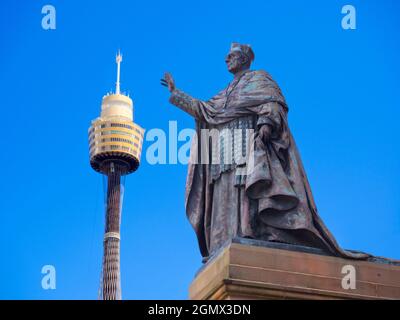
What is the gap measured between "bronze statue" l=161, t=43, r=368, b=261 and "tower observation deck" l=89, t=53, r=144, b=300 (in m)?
148

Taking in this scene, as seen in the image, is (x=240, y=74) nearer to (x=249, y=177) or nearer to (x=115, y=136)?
(x=249, y=177)

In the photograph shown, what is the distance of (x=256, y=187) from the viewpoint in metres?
19.9

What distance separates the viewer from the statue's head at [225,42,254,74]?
22.1m

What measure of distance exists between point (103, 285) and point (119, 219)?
13310 millimetres

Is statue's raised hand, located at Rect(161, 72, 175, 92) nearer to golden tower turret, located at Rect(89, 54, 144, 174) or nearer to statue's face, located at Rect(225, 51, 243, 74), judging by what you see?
statue's face, located at Rect(225, 51, 243, 74)

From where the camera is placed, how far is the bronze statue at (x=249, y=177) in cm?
1967

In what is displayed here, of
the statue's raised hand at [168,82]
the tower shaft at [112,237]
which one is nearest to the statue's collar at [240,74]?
the statue's raised hand at [168,82]

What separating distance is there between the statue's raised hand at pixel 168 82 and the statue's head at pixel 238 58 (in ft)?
4.12

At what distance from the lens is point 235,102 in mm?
21156


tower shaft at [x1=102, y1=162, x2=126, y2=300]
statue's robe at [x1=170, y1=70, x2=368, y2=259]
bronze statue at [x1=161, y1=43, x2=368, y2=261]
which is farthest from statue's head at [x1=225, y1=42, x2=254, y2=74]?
tower shaft at [x1=102, y1=162, x2=126, y2=300]

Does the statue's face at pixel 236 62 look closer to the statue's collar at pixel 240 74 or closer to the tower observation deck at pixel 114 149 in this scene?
the statue's collar at pixel 240 74

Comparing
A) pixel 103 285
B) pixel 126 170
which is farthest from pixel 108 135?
pixel 103 285

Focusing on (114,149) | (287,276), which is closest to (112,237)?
(114,149)
